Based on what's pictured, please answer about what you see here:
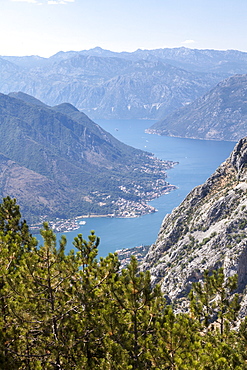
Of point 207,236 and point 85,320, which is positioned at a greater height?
point 207,236

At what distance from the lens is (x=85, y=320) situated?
15516 millimetres

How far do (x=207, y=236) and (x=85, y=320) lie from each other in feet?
148

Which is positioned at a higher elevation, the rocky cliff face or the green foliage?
the rocky cliff face

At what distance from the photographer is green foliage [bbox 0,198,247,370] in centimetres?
1435

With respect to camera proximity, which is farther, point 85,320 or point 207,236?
point 207,236

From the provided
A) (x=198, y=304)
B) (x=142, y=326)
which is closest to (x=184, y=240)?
(x=198, y=304)

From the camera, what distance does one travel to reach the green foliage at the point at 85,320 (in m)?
14.4

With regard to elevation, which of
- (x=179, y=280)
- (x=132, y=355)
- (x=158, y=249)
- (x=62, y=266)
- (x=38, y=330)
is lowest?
(x=132, y=355)

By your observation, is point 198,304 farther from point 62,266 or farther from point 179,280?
point 179,280

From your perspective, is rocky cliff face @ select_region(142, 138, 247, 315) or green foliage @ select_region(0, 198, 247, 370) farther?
rocky cliff face @ select_region(142, 138, 247, 315)

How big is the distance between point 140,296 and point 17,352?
475 cm

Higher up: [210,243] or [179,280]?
[210,243]

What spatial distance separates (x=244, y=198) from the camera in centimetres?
5694

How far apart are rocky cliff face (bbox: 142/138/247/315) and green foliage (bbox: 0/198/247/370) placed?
28147 millimetres
